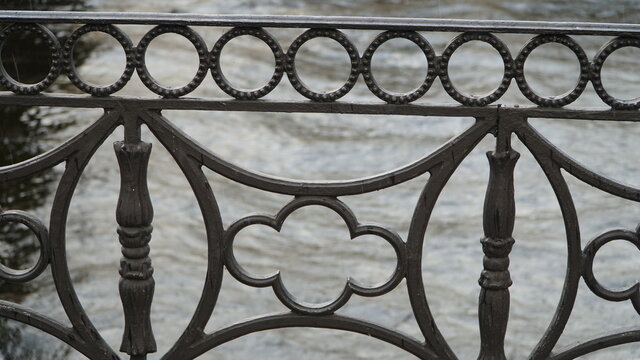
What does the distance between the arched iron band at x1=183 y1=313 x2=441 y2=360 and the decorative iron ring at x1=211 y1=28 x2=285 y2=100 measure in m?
0.42

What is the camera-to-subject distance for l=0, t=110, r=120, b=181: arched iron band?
1906 mm

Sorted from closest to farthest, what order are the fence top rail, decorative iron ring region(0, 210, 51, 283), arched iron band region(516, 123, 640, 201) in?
1. the fence top rail
2. arched iron band region(516, 123, 640, 201)
3. decorative iron ring region(0, 210, 51, 283)

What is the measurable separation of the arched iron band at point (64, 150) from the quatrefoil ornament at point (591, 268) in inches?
33.5

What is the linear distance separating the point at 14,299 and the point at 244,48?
12.7ft

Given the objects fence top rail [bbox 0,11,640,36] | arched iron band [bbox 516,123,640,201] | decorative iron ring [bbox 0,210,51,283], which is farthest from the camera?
decorative iron ring [bbox 0,210,51,283]

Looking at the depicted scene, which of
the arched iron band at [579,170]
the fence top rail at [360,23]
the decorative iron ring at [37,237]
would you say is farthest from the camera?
the decorative iron ring at [37,237]

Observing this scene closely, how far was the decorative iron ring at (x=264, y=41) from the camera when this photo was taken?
1782 mm

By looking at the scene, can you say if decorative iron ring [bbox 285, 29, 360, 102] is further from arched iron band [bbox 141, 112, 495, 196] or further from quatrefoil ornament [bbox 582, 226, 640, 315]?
quatrefoil ornament [bbox 582, 226, 640, 315]

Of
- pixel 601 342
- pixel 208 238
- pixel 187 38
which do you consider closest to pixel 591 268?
pixel 601 342

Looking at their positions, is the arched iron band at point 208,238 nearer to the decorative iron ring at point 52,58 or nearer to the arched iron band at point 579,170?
the decorative iron ring at point 52,58

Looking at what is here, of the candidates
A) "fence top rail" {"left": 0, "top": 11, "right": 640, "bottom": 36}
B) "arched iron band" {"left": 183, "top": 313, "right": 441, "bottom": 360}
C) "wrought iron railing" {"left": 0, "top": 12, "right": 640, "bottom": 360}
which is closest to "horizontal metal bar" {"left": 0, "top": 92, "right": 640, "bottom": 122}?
"wrought iron railing" {"left": 0, "top": 12, "right": 640, "bottom": 360}

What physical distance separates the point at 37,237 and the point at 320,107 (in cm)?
57

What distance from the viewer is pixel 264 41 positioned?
1.78m

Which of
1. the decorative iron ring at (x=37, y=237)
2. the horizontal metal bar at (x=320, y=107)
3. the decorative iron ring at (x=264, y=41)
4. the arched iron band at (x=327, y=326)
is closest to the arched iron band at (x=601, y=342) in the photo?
the arched iron band at (x=327, y=326)
